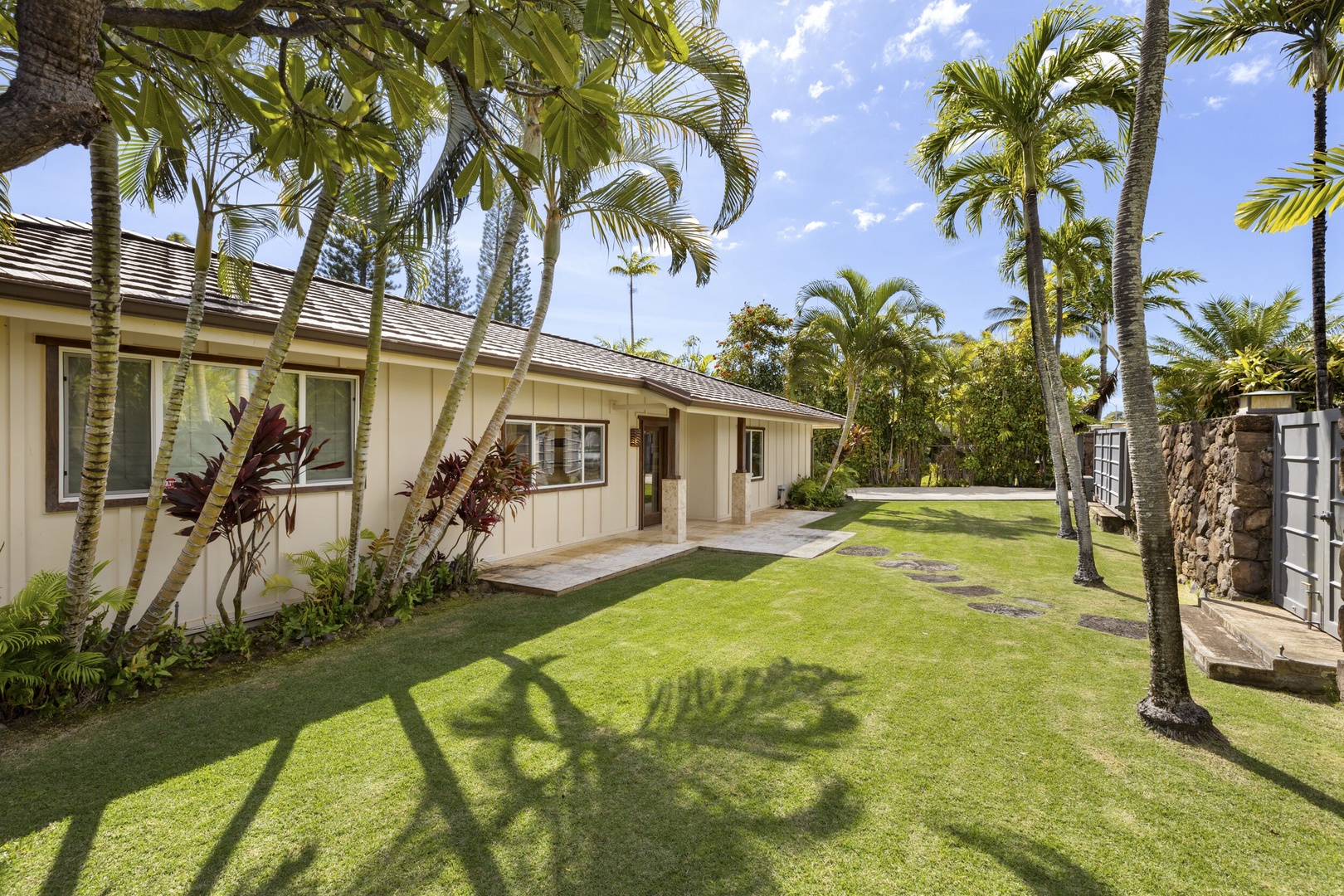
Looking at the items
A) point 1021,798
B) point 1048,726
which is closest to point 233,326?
point 1021,798

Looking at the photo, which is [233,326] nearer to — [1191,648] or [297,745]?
[297,745]

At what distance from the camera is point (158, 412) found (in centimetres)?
484

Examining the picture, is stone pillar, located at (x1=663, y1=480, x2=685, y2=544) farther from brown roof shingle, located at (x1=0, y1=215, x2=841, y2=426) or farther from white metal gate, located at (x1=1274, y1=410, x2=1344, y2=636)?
white metal gate, located at (x1=1274, y1=410, x2=1344, y2=636)

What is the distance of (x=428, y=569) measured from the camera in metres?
6.60

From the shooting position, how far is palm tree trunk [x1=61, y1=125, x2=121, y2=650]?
3389 millimetres

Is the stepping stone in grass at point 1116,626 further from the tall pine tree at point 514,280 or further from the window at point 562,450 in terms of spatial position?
the tall pine tree at point 514,280

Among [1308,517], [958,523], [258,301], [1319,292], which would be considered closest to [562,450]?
[258,301]

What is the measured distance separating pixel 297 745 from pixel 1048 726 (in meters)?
4.41

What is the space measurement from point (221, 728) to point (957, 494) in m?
19.8

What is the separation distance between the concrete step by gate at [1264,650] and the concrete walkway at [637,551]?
4744mm

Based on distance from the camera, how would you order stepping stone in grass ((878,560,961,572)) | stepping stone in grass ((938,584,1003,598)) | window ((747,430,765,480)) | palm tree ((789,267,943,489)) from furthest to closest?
palm tree ((789,267,943,489)), window ((747,430,765,480)), stepping stone in grass ((878,560,961,572)), stepping stone in grass ((938,584,1003,598))

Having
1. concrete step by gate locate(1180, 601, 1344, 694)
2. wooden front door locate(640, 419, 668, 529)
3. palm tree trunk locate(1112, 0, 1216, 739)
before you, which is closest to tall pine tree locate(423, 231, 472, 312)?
wooden front door locate(640, 419, 668, 529)

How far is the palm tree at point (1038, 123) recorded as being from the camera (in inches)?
277

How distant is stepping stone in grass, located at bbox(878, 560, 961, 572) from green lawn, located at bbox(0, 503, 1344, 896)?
305 cm
